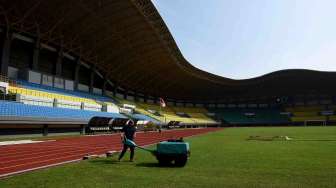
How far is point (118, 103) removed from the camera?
240ft

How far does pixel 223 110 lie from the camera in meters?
127

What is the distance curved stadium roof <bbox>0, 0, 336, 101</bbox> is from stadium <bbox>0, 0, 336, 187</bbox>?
190mm

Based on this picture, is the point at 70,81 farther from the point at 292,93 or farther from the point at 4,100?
the point at 292,93

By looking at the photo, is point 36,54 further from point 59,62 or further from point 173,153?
point 173,153

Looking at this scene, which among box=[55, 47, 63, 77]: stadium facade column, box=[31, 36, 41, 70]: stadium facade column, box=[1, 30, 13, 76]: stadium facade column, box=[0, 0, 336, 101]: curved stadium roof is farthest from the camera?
box=[55, 47, 63, 77]: stadium facade column

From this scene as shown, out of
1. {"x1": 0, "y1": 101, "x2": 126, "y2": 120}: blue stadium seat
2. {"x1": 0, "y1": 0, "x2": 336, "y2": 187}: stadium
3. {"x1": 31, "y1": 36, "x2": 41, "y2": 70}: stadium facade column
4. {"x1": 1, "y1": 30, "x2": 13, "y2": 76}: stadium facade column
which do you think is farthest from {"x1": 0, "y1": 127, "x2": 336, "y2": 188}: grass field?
{"x1": 31, "y1": 36, "x2": 41, "y2": 70}: stadium facade column

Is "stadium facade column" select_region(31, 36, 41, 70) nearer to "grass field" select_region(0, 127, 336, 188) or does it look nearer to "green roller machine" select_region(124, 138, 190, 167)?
"grass field" select_region(0, 127, 336, 188)

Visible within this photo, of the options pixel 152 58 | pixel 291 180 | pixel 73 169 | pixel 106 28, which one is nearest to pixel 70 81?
pixel 106 28

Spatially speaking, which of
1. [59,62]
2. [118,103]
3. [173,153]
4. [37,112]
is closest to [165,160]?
[173,153]

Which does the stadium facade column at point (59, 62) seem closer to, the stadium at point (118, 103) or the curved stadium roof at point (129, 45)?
the stadium at point (118, 103)

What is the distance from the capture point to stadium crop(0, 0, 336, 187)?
11.8 m

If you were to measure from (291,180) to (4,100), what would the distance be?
3015cm

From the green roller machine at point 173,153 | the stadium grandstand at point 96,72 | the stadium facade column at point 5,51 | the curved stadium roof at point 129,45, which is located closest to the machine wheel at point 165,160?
the green roller machine at point 173,153

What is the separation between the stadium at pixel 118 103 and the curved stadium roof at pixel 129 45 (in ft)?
0.62
